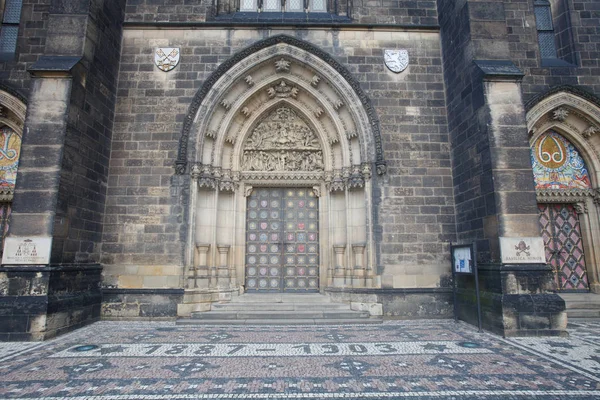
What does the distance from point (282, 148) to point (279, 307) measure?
472cm

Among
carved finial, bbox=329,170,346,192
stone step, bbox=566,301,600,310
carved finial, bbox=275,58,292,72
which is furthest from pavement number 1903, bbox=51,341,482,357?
carved finial, bbox=275,58,292,72

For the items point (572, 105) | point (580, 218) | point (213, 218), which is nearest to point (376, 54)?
point (572, 105)

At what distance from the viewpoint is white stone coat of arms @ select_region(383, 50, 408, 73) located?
1021 cm

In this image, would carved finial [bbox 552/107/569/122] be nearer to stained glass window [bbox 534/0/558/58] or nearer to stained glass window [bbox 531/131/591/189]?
stained glass window [bbox 531/131/591/189]

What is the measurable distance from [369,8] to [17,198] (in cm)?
1047

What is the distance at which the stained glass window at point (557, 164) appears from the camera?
10.6m

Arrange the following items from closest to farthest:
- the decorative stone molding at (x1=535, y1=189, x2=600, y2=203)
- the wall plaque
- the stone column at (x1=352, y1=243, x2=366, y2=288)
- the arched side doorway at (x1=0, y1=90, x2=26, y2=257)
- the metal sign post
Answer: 1. the wall plaque
2. the metal sign post
3. the stone column at (x1=352, y1=243, x2=366, y2=288)
4. the arched side doorway at (x1=0, y1=90, x2=26, y2=257)
5. the decorative stone molding at (x1=535, y1=189, x2=600, y2=203)

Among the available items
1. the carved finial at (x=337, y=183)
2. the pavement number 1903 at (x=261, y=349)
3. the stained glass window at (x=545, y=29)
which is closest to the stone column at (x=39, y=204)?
the pavement number 1903 at (x=261, y=349)

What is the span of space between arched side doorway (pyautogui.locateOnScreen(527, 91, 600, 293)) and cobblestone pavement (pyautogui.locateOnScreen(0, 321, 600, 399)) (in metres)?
3.29

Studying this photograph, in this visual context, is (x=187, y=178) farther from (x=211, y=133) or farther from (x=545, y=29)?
(x=545, y=29)

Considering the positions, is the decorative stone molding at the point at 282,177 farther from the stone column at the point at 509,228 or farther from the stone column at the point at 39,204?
the stone column at the point at 39,204

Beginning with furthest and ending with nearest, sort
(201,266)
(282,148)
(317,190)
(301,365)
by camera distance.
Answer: (282,148)
(317,190)
(201,266)
(301,365)

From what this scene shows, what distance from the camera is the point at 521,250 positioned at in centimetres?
737

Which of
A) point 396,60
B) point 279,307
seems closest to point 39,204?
point 279,307
